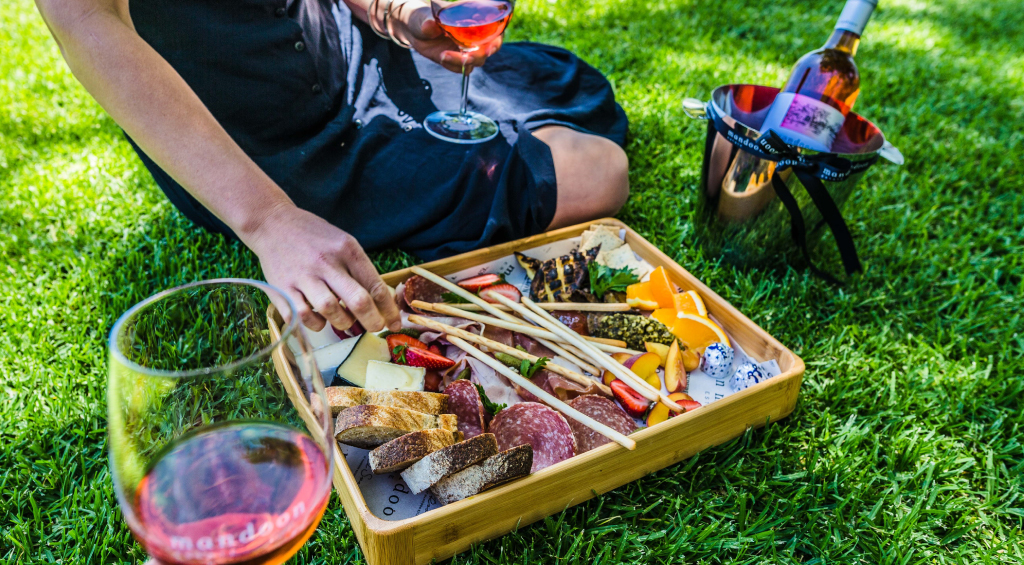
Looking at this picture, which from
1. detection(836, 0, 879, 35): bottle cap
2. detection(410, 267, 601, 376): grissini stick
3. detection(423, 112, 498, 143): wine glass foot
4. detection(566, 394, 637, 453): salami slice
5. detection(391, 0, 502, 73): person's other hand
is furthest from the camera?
detection(423, 112, 498, 143): wine glass foot

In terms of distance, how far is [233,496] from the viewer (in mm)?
640

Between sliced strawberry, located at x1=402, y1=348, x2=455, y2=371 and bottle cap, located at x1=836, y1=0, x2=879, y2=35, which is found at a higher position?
bottle cap, located at x1=836, y1=0, x2=879, y2=35

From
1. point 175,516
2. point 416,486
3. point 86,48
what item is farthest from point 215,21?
point 175,516

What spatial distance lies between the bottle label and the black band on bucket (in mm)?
93

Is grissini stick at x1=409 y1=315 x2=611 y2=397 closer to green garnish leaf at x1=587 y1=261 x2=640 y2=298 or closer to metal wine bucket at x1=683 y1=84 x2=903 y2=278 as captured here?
green garnish leaf at x1=587 y1=261 x2=640 y2=298

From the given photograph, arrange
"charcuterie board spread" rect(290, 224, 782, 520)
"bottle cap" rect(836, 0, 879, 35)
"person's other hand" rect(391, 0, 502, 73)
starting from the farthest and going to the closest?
"person's other hand" rect(391, 0, 502, 73) → "bottle cap" rect(836, 0, 879, 35) → "charcuterie board spread" rect(290, 224, 782, 520)

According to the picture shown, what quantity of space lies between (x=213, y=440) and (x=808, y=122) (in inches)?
69.2

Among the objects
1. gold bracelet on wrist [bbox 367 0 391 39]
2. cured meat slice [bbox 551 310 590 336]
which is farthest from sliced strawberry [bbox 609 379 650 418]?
gold bracelet on wrist [bbox 367 0 391 39]

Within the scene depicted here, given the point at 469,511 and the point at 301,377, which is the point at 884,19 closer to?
the point at 469,511

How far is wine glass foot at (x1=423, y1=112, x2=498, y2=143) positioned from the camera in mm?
2062

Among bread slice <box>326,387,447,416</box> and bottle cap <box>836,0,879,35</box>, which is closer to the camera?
bread slice <box>326,387,447,416</box>

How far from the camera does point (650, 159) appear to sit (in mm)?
2639

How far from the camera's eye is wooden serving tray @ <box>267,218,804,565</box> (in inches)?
43.1

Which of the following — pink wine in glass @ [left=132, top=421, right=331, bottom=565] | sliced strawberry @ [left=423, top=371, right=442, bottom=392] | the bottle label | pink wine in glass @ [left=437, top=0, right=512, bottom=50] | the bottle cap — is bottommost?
sliced strawberry @ [left=423, top=371, right=442, bottom=392]
